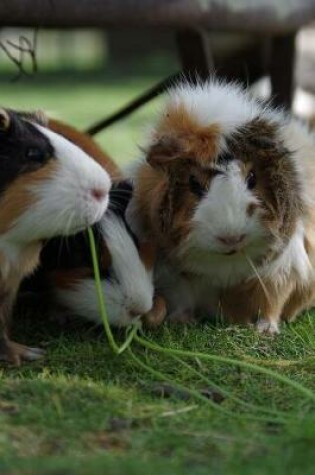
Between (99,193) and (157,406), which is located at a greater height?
(99,193)

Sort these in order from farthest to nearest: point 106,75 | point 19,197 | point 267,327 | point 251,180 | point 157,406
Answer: point 106,75 → point 267,327 → point 251,180 → point 19,197 → point 157,406

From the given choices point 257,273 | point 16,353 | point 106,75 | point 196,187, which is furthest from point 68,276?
point 106,75

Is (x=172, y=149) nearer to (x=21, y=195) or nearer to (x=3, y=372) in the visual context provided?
(x=21, y=195)

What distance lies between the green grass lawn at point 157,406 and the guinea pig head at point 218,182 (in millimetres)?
264

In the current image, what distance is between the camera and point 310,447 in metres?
1.88

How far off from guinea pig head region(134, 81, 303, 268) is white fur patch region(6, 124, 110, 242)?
334 mm

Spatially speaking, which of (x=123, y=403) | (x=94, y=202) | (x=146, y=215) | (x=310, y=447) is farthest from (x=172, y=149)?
(x=310, y=447)

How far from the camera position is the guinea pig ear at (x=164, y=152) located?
2.70 m

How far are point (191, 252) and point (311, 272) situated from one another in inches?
21.3

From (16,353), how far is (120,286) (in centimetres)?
32

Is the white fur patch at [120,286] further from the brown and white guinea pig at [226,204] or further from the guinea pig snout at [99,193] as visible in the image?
the guinea pig snout at [99,193]

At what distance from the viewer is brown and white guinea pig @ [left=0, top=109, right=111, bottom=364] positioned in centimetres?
233

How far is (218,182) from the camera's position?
2.63 metres

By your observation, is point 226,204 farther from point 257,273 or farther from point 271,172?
point 257,273
